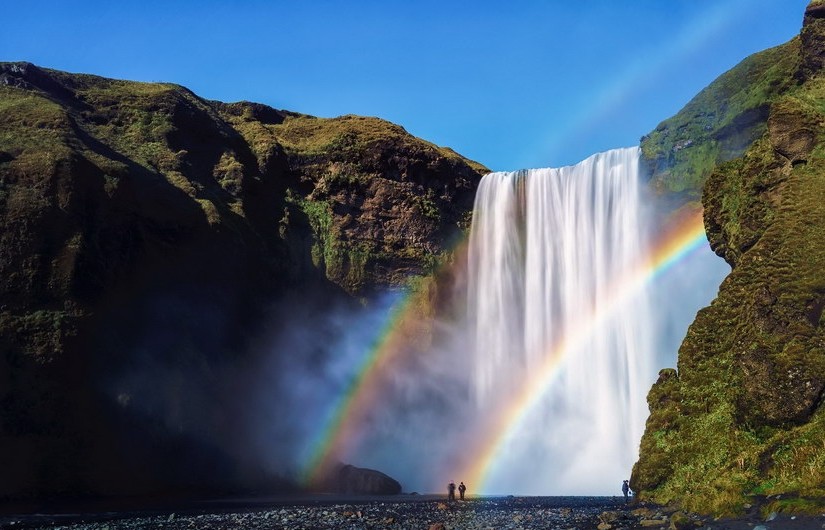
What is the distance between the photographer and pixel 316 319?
176 feet

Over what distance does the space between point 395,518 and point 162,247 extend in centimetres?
2518

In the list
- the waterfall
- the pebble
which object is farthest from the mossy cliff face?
the waterfall

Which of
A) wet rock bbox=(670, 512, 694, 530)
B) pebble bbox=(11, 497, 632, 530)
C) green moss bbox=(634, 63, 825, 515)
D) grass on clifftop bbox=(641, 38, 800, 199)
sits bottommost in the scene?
pebble bbox=(11, 497, 632, 530)

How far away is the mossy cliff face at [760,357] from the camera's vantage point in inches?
799

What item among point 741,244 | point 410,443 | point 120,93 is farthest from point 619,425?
point 120,93

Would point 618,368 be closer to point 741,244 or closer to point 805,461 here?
point 741,244

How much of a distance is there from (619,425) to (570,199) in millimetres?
16921

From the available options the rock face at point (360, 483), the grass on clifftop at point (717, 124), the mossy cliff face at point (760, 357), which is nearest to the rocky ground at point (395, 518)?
the mossy cliff face at point (760, 357)

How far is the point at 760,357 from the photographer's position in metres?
22.9

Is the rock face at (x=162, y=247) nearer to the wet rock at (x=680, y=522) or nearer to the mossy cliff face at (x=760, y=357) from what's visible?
the mossy cliff face at (x=760, y=357)

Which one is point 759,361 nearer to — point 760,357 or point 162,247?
point 760,357

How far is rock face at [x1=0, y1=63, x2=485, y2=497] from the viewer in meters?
35.9

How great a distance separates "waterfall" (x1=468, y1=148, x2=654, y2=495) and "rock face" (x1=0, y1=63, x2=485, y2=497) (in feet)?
16.1

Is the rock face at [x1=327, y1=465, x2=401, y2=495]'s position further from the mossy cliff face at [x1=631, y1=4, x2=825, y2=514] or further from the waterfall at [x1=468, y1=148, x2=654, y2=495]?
the mossy cliff face at [x1=631, y1=4, x2=825, y2=514]
